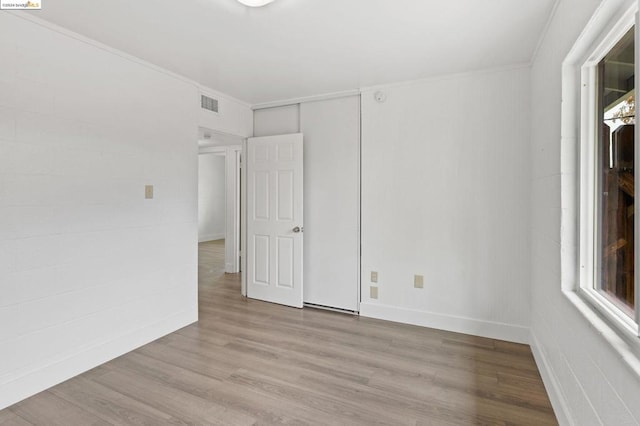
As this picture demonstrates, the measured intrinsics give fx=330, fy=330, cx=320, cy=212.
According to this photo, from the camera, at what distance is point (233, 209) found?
→ 5738 millimetres

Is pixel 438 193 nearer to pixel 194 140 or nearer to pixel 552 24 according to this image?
pixel 552 24

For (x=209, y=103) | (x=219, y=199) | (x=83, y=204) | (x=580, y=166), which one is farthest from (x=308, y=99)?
(x=219, y=199)

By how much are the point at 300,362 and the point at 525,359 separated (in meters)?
1.80

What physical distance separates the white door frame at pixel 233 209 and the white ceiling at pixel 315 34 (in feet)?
8.67

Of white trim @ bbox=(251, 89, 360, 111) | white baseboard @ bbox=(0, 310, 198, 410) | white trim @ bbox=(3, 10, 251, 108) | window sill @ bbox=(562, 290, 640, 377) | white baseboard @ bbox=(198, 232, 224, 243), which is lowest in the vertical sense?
white baseboard @ bbox=(0, 310, 198, 410)

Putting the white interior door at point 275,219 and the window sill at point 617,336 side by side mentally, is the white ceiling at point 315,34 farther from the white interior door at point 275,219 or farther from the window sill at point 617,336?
the window sill at point 617,336

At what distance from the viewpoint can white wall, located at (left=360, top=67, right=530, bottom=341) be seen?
297 cm

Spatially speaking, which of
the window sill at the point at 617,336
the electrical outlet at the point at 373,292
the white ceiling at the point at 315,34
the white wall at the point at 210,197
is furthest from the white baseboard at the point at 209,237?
the window sill at the point at 617,336

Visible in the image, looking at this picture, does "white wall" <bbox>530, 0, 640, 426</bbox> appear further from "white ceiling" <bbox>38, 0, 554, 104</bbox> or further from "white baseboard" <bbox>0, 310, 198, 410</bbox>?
"white baseboard" <bbox>0, 310, 198, 410</bbox>

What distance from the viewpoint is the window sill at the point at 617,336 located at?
1.08m

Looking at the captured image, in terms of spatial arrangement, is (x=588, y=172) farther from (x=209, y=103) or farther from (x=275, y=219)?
(x=209, y=103)

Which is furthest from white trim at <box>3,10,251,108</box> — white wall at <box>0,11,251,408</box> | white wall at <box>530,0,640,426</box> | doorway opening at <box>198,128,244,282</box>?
white wall at <box>530,0,640,426</box>

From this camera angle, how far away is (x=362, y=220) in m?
3.64

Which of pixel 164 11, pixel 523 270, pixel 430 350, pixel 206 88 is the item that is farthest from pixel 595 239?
pixel 206 88
